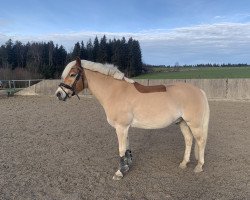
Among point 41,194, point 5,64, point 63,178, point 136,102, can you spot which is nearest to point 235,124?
point 136,102

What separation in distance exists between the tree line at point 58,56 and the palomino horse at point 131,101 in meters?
41.3

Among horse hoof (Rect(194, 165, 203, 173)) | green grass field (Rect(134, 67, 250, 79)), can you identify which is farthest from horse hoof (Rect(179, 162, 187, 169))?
green grass field (Rect(134, 67, 250, 79))

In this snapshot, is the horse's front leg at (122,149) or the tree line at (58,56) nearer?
the horse's front leg at (122,149)

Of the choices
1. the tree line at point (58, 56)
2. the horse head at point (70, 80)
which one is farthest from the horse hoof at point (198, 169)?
the tree line at point (58, 56)

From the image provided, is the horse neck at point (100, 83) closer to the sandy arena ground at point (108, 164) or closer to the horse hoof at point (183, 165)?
the sandy arena ground at point (108, 164)

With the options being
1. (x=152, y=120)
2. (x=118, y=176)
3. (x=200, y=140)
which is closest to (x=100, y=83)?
(x=152, y=120)

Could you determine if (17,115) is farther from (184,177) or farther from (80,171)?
(184,177)

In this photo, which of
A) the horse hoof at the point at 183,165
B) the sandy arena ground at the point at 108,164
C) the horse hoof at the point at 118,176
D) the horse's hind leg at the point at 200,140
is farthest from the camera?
the horse hoof at the point at 183,165

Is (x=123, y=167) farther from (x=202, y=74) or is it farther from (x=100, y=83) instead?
(x=202, y=74)

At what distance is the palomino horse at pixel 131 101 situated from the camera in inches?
199

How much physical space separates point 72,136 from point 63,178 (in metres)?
3.27

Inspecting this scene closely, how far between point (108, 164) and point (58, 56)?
169ft

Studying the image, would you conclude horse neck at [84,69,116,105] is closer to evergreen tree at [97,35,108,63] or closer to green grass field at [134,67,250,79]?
green grass field at [134,67,250,79]

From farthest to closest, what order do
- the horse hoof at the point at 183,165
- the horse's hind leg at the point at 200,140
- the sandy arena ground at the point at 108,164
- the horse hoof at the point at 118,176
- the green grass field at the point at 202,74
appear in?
the green grass field at the point at 202,74
the horse hoof at the point at 183,165
the horse's hind leg at the point at 200,140
the horse hoof at the point at 118,176
the sandy arena ground at the point at 108,164
